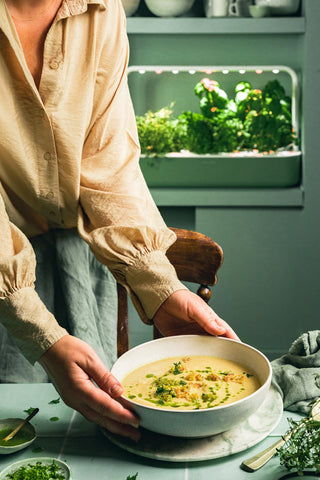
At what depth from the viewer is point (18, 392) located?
49.7 inches

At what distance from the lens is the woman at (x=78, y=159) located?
1292mm

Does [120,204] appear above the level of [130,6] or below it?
below

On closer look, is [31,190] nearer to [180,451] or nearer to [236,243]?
[180,451]

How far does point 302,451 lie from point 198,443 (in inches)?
6.6

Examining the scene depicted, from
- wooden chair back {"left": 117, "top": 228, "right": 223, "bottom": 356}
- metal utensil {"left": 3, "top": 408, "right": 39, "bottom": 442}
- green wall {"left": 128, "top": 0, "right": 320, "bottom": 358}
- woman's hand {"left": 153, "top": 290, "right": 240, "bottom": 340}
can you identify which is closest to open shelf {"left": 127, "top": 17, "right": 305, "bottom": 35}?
green wall {"left": 128, "top": 0, "right": 320, "bottom": 358}

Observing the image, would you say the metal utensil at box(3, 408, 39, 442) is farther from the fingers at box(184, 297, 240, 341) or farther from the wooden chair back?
the wooden chair back

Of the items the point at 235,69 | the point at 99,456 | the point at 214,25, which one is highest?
the point at 214,25

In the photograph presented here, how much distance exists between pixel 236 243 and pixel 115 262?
163 cm

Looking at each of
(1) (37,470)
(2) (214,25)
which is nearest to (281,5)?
(2) (214,25)

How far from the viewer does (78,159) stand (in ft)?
4.81

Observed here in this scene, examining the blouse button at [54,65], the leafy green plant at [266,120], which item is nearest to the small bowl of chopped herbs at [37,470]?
the blouse button at [54,65]

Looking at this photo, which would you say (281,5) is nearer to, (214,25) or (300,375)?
(214,25)

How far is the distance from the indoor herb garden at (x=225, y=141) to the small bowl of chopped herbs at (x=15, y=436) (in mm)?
1895

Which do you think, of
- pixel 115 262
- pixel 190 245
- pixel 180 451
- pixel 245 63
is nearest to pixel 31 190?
pixel 115 262
